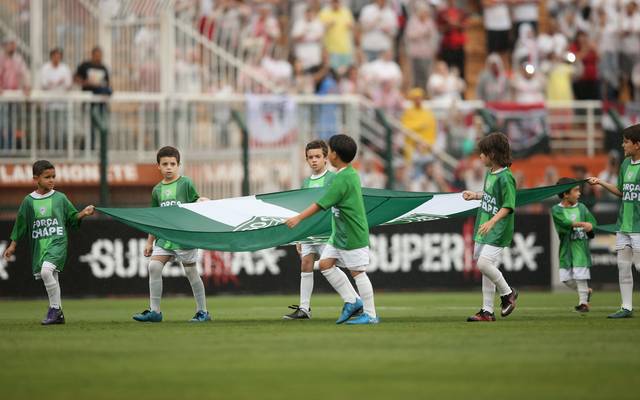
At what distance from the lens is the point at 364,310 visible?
509 inches

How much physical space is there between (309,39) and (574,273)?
37.9 ft

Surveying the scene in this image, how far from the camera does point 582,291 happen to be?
15617mm

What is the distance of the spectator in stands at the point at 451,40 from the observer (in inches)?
1086

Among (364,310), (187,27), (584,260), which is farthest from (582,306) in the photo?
(187,27)

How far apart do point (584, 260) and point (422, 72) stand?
12.0 metres

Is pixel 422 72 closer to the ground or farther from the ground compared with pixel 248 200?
farther from the ground

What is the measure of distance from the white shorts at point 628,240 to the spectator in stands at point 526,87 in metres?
12.8

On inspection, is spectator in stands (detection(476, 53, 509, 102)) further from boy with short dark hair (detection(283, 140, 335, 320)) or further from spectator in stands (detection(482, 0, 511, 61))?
boy with short dark hair (detection(283, 140, 335, 320))

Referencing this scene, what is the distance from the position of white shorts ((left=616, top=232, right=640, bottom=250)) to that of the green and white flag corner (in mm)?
1411

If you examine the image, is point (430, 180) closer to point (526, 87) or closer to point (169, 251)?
point (526, 87)

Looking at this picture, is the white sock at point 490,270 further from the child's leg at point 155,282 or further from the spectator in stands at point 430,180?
the spectator in stands at point 430,180

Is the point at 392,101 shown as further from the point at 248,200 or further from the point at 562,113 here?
the point at 248,200

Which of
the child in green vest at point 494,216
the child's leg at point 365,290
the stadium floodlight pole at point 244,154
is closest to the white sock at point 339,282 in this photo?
the child's leg at point 365,290

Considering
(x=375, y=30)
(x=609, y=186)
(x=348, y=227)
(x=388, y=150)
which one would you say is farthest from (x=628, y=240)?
(x=375, y=30)
